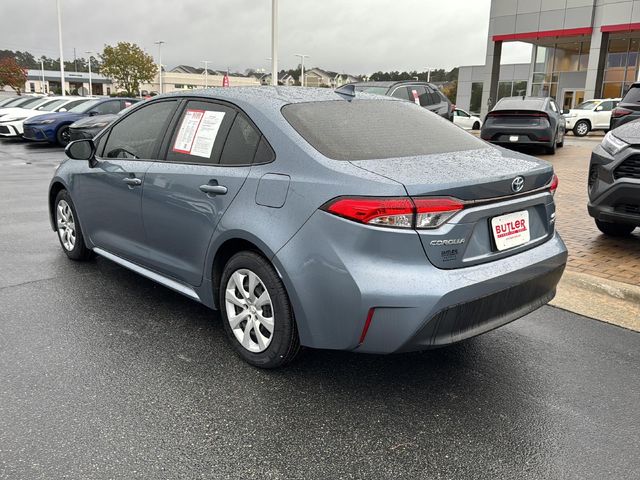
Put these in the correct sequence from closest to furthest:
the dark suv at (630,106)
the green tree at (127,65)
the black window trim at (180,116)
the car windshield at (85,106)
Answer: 1. the black window trim at (180,116)
2. the dark suv at (630,106)
3. the car windshield at (85,106)
4. the green tree at (127,65)

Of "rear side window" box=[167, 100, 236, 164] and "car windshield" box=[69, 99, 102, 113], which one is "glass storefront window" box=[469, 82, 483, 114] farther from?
"rear side window" box=[167, 100, 236, 164]

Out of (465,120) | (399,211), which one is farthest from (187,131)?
(465,120)

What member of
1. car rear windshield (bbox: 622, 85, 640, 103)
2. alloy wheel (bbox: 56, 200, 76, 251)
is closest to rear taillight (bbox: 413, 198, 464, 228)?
alloy wheel (bbox: 56, 200, 76, 251)

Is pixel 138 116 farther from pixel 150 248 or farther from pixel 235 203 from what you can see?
pixel 235 203

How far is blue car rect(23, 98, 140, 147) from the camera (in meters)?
17.3

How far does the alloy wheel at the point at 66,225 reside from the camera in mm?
5281

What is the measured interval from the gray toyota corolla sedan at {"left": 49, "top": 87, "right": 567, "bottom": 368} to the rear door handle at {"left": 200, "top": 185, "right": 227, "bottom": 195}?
1cm

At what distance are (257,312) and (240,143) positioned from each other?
3.29 ft

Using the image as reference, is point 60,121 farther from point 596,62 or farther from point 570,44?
point 570,44

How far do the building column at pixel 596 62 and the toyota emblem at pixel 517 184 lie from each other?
120ft

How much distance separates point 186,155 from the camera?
3781mm

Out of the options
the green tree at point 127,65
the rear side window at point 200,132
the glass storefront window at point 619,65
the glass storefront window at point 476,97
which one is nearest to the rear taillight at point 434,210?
the rear side window at point 200,132

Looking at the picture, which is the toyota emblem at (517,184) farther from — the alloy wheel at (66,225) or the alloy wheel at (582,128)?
the alloy wheel at (582,128)

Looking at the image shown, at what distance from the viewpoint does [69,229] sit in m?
5.35
